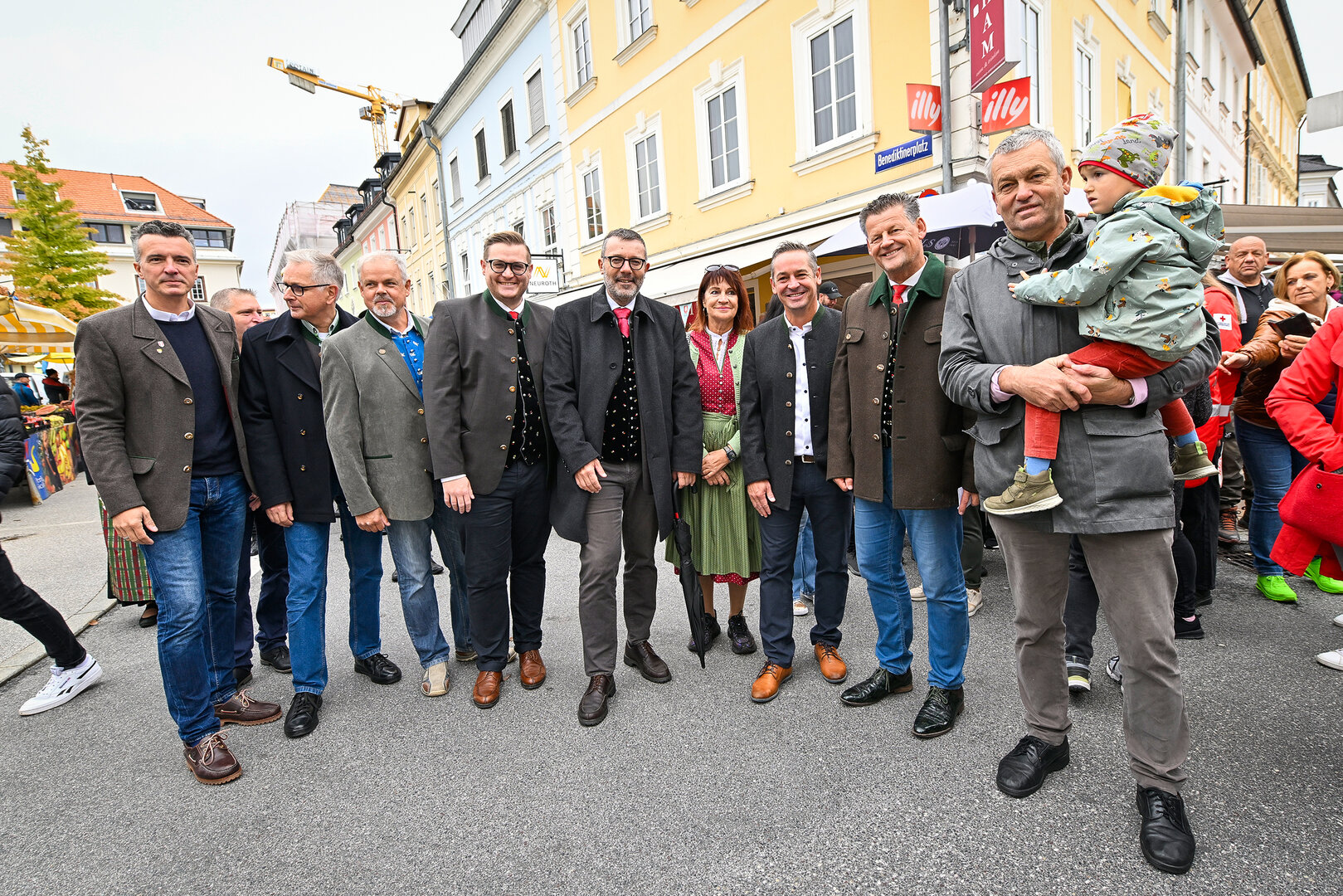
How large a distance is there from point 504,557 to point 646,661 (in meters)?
0.88

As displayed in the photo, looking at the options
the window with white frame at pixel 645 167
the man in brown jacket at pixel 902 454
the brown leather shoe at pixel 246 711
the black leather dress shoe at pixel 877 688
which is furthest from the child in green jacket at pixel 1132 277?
the window with white frame at pixel 645 167

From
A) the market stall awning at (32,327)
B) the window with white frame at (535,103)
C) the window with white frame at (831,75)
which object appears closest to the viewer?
the window with white frame at (831,75)

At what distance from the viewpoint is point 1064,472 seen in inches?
79.6

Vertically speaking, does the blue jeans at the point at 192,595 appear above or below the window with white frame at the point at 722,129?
below

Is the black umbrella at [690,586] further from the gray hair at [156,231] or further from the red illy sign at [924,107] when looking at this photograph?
the red illy sign at [924,107]

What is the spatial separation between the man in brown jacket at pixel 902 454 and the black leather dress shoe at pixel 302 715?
237 centimetres

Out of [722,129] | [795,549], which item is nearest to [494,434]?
[795,549]

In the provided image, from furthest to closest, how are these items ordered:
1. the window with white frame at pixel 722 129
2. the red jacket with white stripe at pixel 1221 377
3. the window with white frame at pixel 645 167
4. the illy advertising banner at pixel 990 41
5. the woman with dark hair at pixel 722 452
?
the window with white frame at pixel 645 167
the window with white frame at pixel 722 129
the illy advertising banner at pixel 990 41
the red jacket with white stripe at pixel 1221 377
the woman with dark hair at pixel 722 452

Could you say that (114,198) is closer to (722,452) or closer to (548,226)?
(548,226)

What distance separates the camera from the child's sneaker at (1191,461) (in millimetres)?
2377

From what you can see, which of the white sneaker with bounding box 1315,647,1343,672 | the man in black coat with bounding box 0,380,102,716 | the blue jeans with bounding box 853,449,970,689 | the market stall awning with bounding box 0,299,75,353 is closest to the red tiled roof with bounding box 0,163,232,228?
the market stall awning with bounding box 0,299,75,353

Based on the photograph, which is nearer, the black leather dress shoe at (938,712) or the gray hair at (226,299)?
the black leather dress shoe at (938,712)

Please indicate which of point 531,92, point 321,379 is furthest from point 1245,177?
point 321,379

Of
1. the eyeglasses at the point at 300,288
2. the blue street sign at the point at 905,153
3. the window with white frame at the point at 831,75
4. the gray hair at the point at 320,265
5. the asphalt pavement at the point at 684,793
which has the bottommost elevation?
the asphalt pavement at the point at 684,793
